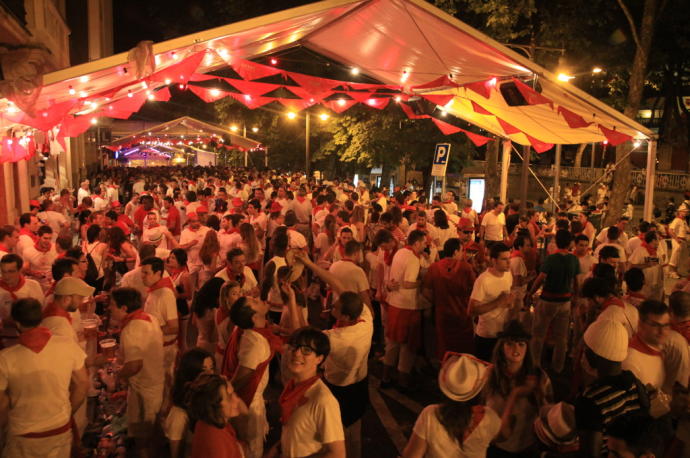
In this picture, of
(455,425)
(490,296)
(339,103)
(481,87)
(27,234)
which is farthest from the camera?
(339,103)

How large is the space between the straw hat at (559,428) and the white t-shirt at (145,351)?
2860 millimetres

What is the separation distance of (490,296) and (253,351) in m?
2.84

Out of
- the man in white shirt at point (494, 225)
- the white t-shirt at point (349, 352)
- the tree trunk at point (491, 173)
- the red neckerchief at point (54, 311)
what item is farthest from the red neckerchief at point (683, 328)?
the tree trunk at point (491, 173)

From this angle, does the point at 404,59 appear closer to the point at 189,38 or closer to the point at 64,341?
the point at 189,38

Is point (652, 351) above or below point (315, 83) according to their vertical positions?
below

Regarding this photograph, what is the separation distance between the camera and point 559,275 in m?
6.66

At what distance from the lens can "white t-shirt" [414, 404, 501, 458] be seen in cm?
289

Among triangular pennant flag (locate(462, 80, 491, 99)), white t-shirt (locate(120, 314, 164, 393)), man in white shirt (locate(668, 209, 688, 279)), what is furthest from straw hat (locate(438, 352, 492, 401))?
man in white shirt (locate(668, 209, 688, 279))

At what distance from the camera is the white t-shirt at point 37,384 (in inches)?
135

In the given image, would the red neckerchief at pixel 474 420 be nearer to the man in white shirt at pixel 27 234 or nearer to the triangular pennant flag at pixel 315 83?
the man in white shirt at pixel 27 234

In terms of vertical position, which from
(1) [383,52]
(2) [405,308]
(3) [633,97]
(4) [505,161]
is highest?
(3) [633,97]

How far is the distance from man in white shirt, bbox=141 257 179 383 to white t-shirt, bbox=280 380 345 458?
7.50ft

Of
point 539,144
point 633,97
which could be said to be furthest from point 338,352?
point 633,97

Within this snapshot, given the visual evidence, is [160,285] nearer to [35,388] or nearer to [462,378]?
[35,388]
